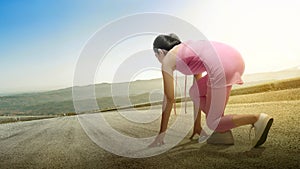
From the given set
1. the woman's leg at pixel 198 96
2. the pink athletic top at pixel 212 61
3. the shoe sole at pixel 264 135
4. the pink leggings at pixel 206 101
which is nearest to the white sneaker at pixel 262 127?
the shoe sole at pixel 264 135

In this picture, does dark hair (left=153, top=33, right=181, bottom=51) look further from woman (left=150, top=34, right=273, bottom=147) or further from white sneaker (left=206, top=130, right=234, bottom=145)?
white sneaker (left=206, top=130, right=234, bottom=145)

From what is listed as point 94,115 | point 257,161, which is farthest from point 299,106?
point 94,115

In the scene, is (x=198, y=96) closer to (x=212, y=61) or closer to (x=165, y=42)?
(x=212, y=61)

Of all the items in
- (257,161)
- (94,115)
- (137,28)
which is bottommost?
(257,161)

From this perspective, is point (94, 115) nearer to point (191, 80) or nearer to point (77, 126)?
point (77, 126)

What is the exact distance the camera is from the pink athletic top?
2004 millimetres

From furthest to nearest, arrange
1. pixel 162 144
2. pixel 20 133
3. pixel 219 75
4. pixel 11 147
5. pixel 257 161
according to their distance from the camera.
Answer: pixel 20 133, pixel 11 147, pixel 162 144, pixel 219 75, pixel 257 161

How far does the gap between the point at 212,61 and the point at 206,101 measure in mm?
272

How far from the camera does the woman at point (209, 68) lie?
1.98 meters

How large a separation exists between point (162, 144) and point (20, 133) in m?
1.31

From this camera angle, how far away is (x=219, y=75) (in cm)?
200

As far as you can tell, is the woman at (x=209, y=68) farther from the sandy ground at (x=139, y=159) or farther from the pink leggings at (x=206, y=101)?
the sandy ground at (x=139, y=159)

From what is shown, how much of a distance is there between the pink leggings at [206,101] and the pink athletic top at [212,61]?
8cm

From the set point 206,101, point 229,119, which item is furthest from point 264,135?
point 206,101
